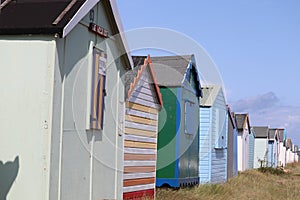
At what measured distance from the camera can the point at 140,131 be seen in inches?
476

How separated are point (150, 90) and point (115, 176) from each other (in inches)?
120

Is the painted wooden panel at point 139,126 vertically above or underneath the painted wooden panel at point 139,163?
above

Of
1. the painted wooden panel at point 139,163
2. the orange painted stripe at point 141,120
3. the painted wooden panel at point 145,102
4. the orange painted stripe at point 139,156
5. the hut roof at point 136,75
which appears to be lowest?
the painted wooden panel at point 139,163

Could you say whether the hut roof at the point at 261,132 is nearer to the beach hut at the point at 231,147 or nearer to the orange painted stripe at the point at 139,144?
the beach hut at the point at 231,147

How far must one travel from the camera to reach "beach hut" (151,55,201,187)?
14766 mm

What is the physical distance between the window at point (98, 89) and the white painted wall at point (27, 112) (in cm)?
148


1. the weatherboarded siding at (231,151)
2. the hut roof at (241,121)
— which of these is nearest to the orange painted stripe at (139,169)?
the weatherboarded siding at (231,151)

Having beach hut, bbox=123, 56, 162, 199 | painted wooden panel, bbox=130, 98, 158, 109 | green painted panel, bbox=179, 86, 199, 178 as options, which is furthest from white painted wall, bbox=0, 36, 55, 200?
green painted panel, bbox=179, 86, 199, 178

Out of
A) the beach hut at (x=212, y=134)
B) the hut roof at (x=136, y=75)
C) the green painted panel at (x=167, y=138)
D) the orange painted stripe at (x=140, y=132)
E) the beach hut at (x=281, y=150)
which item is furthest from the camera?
the beach hut at (x=281, y=150)

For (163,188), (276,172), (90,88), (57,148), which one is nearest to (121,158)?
(90,88)

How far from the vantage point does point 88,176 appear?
348 inches

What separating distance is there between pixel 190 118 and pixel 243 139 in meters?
17.2

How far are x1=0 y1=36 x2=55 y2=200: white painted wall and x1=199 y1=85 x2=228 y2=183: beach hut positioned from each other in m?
11.3

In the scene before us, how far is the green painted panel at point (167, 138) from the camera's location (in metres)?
14.7
